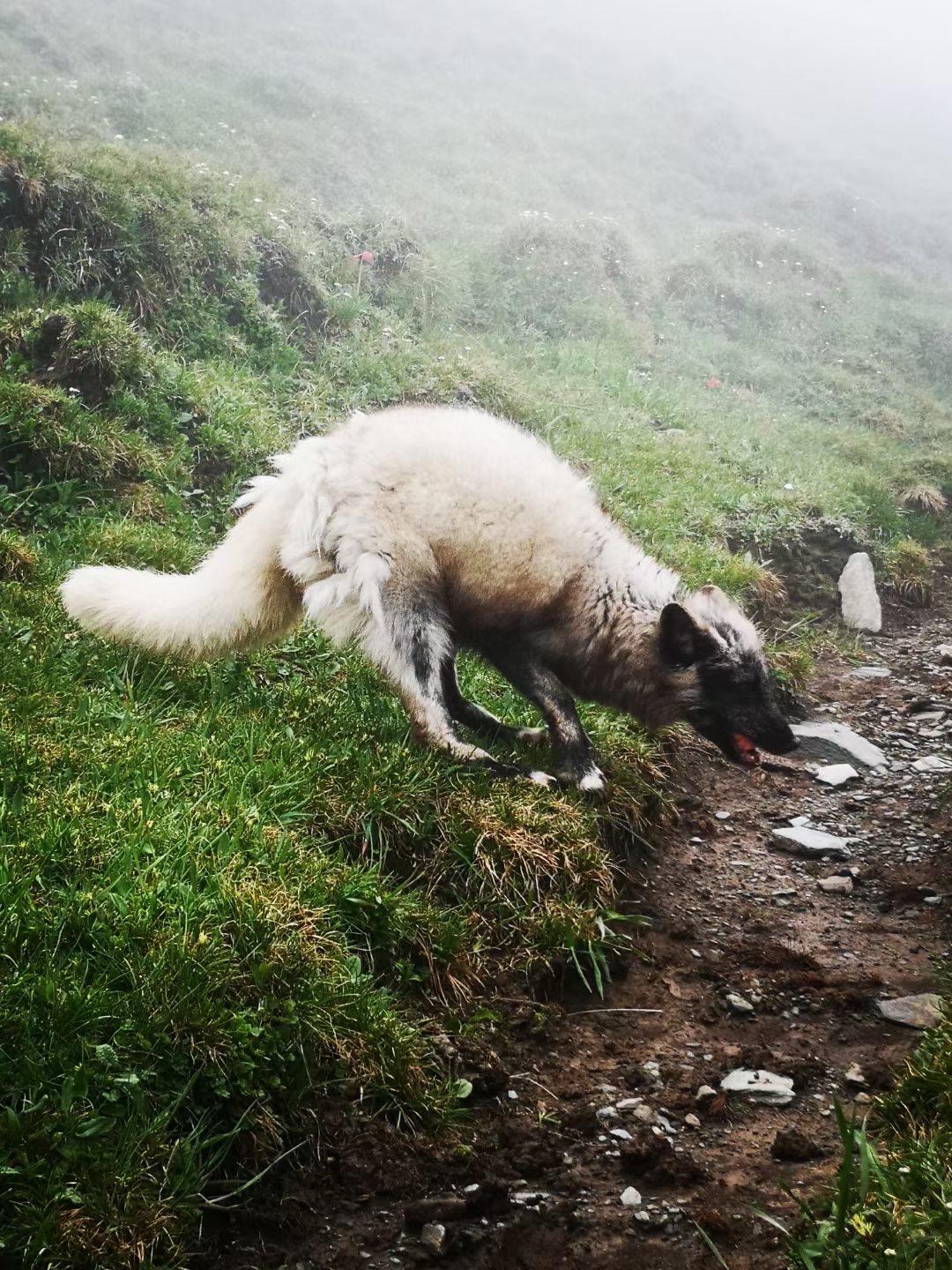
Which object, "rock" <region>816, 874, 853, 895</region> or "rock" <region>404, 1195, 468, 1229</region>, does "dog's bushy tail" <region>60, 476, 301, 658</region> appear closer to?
"rock" <region>404, 1195, 468, 1229</region>

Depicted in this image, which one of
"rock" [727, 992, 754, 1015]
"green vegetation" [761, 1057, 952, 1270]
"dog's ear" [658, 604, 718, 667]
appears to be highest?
"dog's ear" [658, 604, 718, 667]

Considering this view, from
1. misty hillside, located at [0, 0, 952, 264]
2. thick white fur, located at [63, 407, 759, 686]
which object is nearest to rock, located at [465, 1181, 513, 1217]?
thick white fur, located at [63, 407, 759, 686]

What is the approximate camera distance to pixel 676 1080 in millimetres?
2936

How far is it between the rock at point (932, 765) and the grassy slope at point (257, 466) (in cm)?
145

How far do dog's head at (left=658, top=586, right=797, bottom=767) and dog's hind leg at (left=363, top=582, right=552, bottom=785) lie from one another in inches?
34.1

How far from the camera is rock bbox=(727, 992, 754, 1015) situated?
330 centimetres

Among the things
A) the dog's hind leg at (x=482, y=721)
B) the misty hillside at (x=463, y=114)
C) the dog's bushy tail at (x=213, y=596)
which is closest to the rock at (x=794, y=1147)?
the dog's hind leg at (x=482, y=721)

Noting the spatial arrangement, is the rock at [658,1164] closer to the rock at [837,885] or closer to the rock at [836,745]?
the rock at [837,885]

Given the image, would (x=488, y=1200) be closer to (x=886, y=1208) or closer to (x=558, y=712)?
(x=886, y=1208)

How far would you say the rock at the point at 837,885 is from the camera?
13.3 feet

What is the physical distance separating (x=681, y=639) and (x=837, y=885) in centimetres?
123

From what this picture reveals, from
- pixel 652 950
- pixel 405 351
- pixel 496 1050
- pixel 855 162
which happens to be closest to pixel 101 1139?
pixel 496 1050

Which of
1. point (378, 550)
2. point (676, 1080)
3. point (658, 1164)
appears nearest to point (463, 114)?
point (378, 550)

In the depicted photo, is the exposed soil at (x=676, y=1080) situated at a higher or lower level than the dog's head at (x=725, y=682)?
lower
